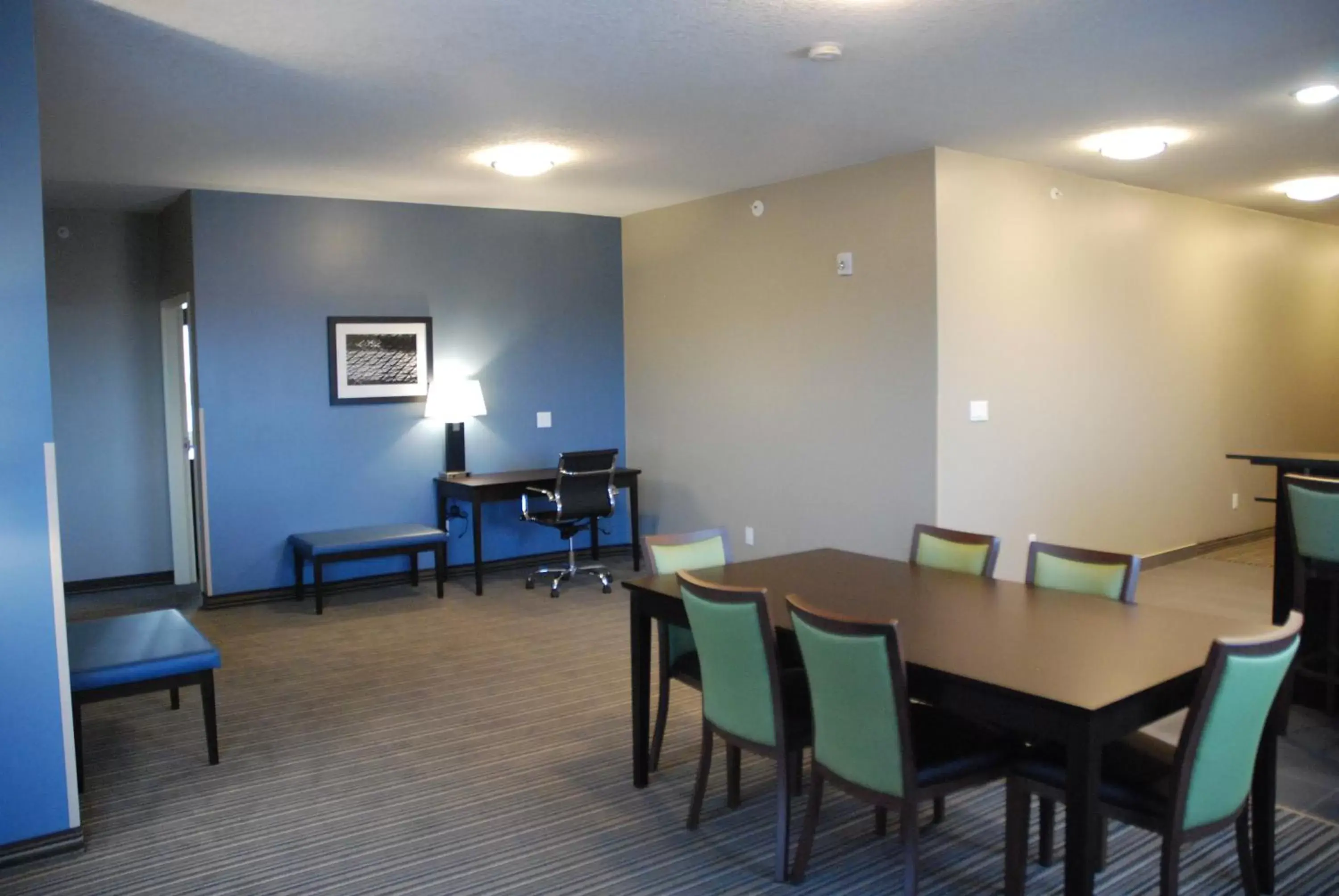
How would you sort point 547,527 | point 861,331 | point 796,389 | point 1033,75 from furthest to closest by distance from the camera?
point 547,527 < point 796,389 < point 861,331 < point 1033,75

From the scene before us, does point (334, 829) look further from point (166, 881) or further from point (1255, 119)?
point (1255, 119)

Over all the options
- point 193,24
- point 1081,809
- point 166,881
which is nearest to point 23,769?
point 166,881

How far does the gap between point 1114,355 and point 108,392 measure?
261 inches

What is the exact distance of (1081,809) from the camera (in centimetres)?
201

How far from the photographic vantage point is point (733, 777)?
3.07 m

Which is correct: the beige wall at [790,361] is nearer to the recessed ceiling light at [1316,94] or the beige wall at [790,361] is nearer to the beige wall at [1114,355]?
the beige wall at [1114,355]

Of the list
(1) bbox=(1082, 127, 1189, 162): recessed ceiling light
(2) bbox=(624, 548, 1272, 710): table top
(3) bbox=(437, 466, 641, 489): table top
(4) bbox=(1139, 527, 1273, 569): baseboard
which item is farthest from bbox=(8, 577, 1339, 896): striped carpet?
(4) bbox=(1139, 527, 1273, 569): baseboard

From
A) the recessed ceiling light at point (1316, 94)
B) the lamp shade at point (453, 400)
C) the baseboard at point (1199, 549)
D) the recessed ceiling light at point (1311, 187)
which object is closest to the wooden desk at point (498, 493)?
the lamp shade at point (453, 400)

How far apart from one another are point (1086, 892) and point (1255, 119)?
4.04 metres

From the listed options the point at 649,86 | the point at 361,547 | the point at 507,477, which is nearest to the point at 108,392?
the point at 361,547

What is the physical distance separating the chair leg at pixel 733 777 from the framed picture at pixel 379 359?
13.5 feet

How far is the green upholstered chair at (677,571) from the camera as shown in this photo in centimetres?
320

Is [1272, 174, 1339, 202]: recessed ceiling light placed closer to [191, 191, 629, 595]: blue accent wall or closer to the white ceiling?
the white ceiling

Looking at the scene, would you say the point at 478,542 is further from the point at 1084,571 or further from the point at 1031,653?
the point at 1031,653
